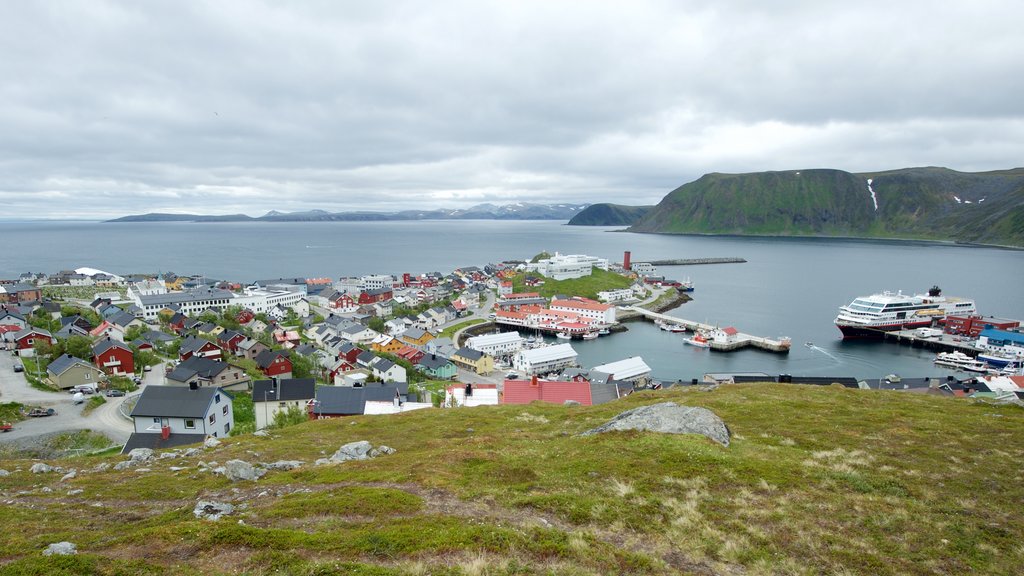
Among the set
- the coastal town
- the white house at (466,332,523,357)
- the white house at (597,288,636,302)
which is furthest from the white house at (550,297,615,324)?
the white house at (466,332,523,357)

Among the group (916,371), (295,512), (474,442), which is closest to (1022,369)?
(916,371)

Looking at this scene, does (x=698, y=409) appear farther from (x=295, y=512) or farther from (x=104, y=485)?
(x=104, y=485)

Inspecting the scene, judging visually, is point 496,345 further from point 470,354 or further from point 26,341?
point 26,341

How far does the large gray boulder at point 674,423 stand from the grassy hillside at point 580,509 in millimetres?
922

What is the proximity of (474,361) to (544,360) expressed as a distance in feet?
29.4

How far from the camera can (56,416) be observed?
31891 mm

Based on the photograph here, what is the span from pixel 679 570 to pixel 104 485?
1548 centimetres

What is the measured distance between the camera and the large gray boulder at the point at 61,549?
7.59 meters

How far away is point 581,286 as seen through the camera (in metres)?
118

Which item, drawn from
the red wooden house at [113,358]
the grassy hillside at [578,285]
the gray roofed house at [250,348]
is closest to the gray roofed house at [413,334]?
the gray roofed house at [250,348]

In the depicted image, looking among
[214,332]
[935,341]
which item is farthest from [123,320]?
[935,341]

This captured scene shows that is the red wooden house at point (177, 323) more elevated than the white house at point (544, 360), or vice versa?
the red wooden house at point (177, 323)

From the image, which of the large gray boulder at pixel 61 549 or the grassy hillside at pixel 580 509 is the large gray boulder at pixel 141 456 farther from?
the large gray boulder at pixel 61 549

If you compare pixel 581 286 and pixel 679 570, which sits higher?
pixel 679 570
